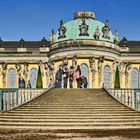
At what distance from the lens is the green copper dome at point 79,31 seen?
50.9m

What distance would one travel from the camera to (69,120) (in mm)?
17766

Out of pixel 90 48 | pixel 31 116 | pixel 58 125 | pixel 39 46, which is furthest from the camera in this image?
pixel 39 46

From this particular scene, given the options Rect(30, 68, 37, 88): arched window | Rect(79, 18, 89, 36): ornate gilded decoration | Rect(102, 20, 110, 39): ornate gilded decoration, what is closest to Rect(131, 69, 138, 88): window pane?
Rect(102, 20, 110, 39): ornate gilded decoration

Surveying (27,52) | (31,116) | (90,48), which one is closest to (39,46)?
(27,52)

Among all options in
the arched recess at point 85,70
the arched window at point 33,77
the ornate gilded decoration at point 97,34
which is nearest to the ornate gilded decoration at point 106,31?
the ornate gilded decoration at point 97,34

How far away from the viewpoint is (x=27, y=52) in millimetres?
54875

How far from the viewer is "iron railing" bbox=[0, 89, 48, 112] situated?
2478cm

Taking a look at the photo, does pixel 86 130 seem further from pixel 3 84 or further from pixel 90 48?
pixel 3 84

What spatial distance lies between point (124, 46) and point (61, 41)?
8.66m

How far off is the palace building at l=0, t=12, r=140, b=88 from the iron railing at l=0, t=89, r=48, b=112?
1938 cm

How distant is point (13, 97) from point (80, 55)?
2288 cm

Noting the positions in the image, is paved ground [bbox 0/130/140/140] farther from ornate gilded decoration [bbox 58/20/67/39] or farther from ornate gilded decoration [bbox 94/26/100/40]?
ornate gilded decoration [bbox 58/20/67/39]

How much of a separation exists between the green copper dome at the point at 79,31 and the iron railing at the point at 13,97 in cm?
2157

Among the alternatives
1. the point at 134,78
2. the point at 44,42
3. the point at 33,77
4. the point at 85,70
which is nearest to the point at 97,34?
the point at 85,70
